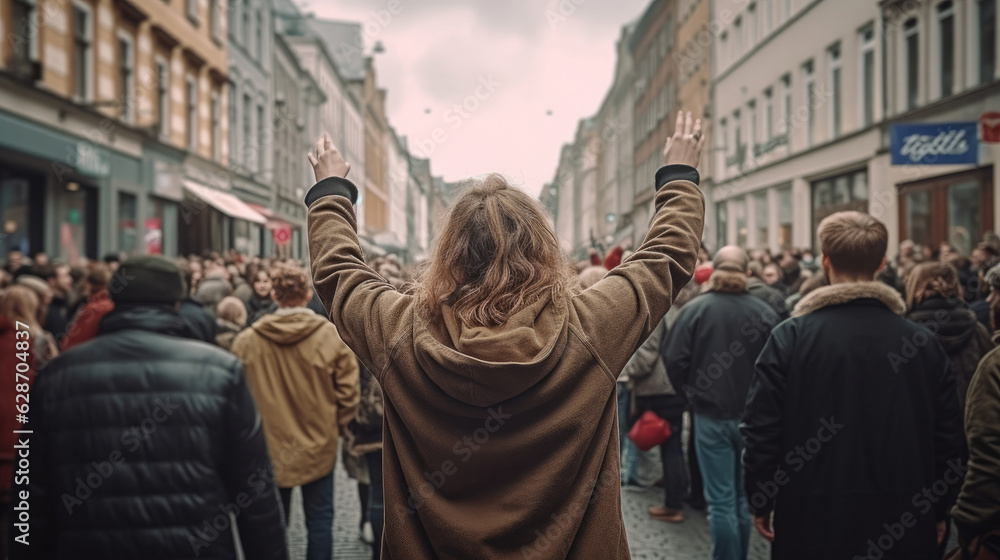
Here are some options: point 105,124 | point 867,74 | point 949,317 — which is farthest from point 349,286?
point 867,74

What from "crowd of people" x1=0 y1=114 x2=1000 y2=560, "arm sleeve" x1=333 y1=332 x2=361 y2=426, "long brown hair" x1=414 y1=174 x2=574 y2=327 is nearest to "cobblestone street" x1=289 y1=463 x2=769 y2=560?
"crowd of people" x1=0 y1=114 x2=1000 y2=560

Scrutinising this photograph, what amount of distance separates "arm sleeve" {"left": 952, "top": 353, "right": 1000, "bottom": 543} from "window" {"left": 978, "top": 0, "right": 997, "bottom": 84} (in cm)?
1342

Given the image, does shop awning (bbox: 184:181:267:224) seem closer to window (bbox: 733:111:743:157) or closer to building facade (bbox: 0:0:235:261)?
building facade (bbox: 0:0:235:261)

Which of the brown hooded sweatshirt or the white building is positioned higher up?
the white building

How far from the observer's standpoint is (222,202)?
26.6m

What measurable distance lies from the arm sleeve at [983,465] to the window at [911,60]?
649 inches

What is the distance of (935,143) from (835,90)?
35.7ft

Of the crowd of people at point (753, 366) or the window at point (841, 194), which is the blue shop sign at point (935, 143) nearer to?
the crowd of people at point (753, 366)

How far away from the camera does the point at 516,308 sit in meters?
2.09

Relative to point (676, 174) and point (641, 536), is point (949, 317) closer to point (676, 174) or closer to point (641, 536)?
point (641, 536)

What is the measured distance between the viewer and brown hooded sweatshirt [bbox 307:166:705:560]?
205cm

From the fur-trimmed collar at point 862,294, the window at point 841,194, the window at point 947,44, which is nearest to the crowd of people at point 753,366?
the fur-trimmed collar at point 862,294

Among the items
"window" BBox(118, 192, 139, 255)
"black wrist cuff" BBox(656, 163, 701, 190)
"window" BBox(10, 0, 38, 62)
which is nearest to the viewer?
"black wrist cuff" BBox(656, 163, 701, 190)

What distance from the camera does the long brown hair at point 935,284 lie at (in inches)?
215
